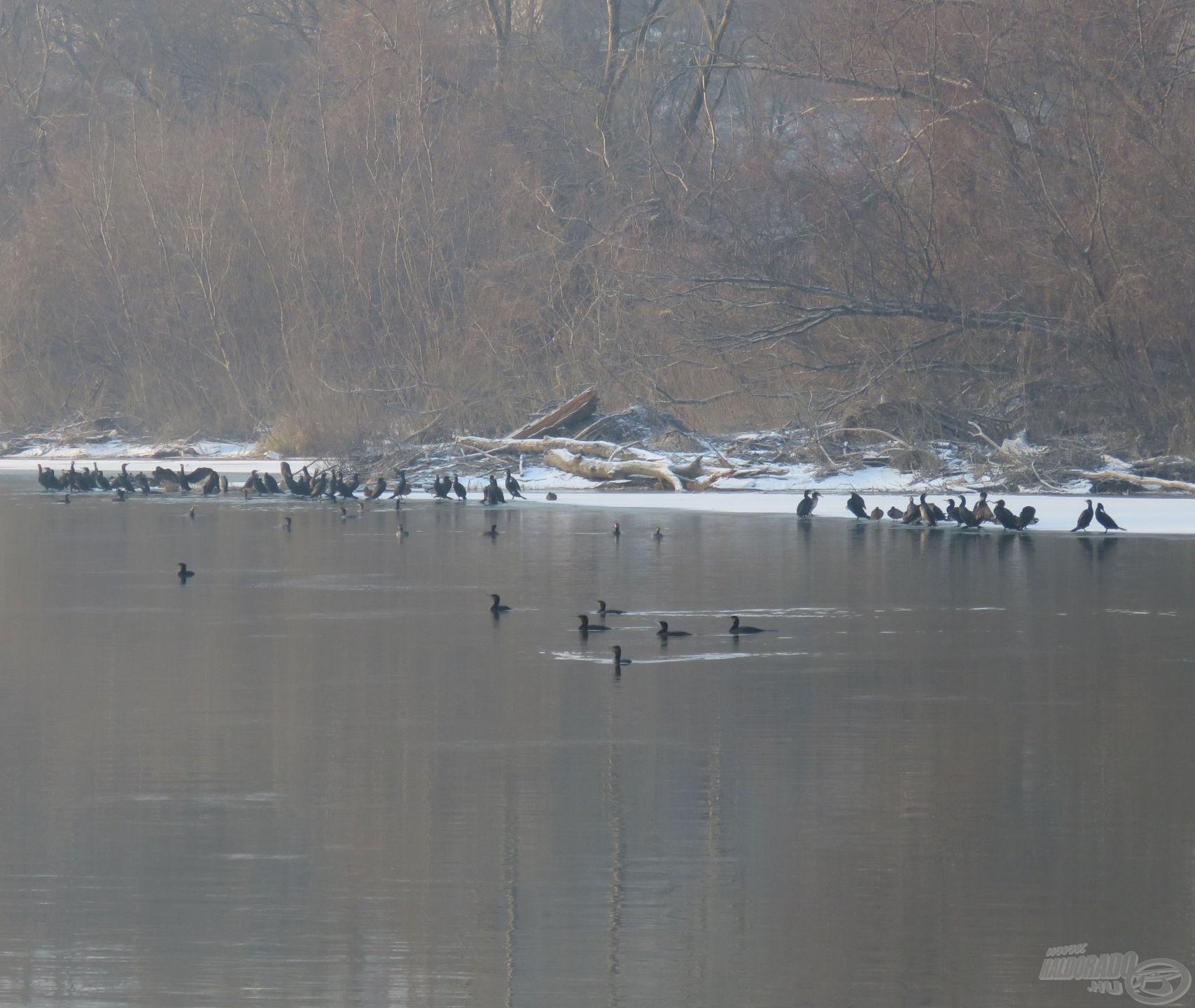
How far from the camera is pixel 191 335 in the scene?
43750 mm

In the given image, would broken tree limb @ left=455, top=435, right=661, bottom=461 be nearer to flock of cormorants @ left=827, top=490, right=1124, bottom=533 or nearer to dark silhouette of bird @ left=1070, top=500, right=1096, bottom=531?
flock of cormorants @ left=827, top=490, right=1124, bottom=533

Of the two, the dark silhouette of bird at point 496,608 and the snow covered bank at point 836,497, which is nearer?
the dark silhouette of bird at point 496,608

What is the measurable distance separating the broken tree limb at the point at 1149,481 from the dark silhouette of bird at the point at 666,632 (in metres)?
13.9

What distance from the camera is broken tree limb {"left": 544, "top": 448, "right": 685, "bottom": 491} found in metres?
28.2

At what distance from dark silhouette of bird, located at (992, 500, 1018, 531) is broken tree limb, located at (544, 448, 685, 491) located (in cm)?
740

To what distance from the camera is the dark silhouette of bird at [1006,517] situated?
21.4m

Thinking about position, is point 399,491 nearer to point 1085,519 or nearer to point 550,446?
point 550,446

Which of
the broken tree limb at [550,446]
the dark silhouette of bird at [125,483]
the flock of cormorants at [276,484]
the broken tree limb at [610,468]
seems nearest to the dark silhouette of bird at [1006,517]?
the broken tree limb at [610,468]

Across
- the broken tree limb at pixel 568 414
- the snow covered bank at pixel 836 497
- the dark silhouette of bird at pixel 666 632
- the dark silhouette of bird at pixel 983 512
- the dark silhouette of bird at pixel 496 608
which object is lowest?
the dark silhouette of bird at pixel 666 632

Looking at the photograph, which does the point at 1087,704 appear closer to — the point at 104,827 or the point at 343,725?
the point at 343,725

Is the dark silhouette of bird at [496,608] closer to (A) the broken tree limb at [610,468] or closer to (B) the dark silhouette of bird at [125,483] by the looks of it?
(A) the broken tree limb at [610,468]

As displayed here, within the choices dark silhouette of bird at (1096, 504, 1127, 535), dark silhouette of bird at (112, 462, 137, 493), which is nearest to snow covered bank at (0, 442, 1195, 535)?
dark silhouette of bird at (1096, 504, 1127, 535)

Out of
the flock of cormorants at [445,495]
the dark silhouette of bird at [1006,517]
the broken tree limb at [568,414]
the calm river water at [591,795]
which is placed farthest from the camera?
the broken tree limb at [568,414]

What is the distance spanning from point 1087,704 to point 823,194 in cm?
2215
